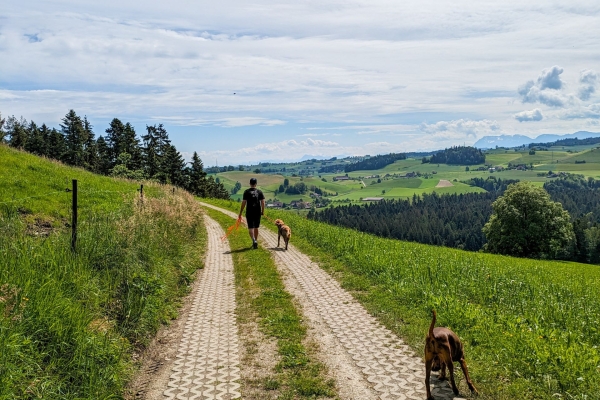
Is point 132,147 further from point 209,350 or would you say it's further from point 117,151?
point 209,350

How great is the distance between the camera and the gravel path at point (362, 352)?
5715mm

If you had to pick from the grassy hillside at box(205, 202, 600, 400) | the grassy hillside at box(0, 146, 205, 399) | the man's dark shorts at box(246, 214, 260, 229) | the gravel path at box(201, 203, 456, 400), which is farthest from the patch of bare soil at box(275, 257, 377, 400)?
the man's dark shorts at box(246, 214, 260, 229)

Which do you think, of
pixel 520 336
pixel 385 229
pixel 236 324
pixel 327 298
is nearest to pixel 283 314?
pixel 236 324

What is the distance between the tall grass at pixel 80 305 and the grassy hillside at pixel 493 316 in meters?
4.71

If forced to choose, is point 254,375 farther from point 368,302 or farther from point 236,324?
point 368,302

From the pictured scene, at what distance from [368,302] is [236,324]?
317 cm

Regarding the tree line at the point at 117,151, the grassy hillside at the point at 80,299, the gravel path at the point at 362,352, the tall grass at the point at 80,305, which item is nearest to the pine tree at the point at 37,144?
the tree line at the point at 117,151

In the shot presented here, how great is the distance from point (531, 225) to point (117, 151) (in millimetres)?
67343

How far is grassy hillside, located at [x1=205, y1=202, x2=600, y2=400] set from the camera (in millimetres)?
5836

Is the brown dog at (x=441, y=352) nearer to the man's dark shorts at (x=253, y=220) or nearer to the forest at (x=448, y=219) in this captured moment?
the man's dark shorts at (x=253, y=220)

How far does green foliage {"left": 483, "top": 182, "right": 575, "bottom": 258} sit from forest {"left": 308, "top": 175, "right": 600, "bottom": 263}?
32728 millimetres

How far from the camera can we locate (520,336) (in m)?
7.16

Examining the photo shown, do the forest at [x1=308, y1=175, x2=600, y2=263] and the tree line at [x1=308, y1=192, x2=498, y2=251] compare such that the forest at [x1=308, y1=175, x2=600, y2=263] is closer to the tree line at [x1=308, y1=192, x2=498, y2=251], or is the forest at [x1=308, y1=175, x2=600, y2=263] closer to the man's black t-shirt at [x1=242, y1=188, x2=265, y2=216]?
the tree line at [x1=308, y1=192, x2=498, y2=251]

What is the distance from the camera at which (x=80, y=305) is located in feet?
21.9
